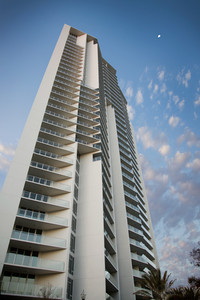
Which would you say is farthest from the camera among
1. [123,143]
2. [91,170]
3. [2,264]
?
[123,143]

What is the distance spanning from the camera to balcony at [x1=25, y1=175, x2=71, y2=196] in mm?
29422

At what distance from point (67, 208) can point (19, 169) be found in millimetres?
8119

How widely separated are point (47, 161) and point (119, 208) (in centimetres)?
1702

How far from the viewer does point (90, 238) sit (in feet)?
93.1

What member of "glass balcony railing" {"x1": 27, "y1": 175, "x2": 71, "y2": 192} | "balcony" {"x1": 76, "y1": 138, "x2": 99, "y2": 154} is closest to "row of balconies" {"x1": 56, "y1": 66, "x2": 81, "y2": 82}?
"balcony" {"x1": 76, "y1": 138, "x2": 99, "y2": 154}

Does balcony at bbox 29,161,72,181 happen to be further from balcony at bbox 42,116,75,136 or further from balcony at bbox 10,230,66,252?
balcony at bbox 10,230,66,252

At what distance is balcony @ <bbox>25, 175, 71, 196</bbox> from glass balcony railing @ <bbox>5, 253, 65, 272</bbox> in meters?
9.08

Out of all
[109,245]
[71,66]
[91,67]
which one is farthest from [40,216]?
[91,67]

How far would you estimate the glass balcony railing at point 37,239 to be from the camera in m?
23.8

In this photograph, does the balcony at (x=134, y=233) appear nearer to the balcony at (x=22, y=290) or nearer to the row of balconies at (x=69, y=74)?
the balcony at (x=22, y=290)

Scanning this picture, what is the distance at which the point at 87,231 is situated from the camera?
1147 inches

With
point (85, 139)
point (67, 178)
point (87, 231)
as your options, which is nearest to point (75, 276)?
point (87, 231)

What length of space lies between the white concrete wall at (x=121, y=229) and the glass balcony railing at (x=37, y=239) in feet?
45.6

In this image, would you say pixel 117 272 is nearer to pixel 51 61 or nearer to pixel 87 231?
pixel 87 231
